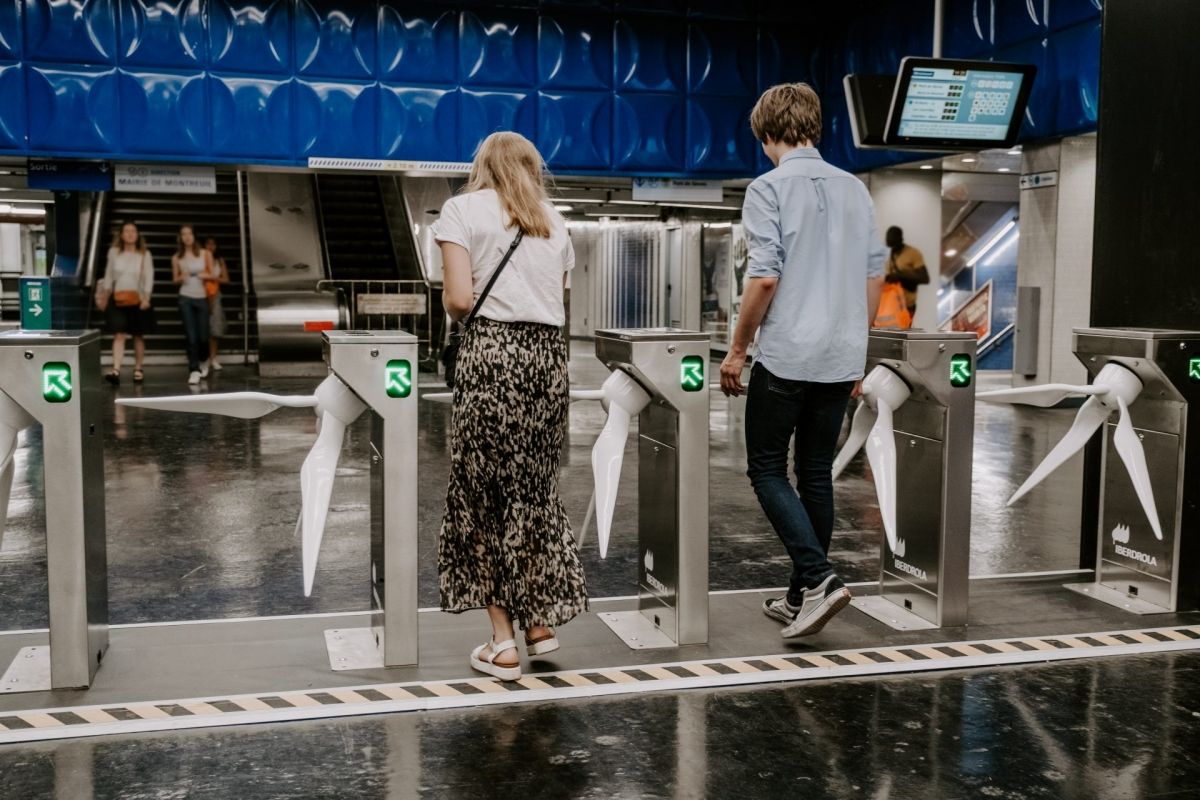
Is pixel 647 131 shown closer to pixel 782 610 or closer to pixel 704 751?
pixel 782 610

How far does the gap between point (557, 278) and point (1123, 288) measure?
249cm

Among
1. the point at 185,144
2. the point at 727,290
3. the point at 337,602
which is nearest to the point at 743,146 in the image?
the point at 727,290

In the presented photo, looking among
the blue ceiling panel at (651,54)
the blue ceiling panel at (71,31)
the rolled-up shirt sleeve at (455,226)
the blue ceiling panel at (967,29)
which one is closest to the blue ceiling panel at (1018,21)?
the blue ceiling panel at (967,29)

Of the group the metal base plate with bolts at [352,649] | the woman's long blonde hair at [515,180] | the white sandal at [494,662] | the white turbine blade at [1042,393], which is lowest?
the metal base plate with bolts at [352,649]

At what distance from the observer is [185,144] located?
12.1 m

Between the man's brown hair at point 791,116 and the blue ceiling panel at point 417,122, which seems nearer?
the man's brown hair at point 791,116

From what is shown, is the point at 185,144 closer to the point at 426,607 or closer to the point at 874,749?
the point at 426,607

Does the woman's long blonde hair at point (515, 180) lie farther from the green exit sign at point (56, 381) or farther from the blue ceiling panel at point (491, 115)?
the blue ceiling panel at point (491, 115)

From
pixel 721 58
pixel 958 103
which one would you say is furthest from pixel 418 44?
pixel 958 103

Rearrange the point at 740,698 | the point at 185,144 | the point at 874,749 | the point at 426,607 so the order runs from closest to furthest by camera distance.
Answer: the point at 874,749 → the point at 740,698 → the point at 426,607 → the point at 185,144

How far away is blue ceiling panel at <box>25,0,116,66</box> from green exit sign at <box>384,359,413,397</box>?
983 centimetres

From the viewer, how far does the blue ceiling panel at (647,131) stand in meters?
13.1

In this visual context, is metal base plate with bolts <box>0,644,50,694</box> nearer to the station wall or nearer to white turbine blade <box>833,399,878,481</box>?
white turbine blade <box>833,399,878,481</box>

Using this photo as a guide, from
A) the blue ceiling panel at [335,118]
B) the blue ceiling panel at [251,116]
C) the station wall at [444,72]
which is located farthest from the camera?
the blue ceiling panel at [335,118]
